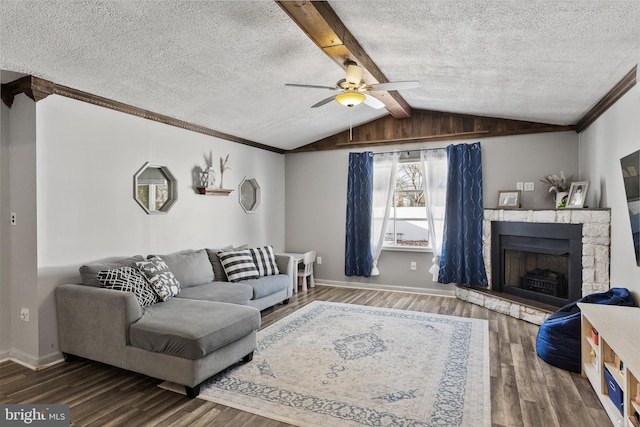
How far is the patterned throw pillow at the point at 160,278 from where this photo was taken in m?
3.30

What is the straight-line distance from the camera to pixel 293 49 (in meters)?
3.18

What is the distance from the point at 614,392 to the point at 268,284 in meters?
3.34

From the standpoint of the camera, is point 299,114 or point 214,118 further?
point 299,114

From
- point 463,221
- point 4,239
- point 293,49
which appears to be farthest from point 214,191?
point 463,221

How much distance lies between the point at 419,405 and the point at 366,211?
12.3 ft

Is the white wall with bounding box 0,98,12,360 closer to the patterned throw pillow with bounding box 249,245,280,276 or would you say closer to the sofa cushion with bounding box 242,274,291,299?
the sofa cushion with bounding box 242,274,291,299

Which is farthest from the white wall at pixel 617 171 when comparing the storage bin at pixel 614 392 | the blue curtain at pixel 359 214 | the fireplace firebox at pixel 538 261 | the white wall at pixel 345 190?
the blue curtain at pixel 359 214

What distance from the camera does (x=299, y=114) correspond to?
4914 millimetres

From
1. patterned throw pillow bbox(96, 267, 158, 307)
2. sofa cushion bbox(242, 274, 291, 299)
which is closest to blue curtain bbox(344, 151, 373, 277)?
sofa cushion bbox(242, 274, 291, 299)

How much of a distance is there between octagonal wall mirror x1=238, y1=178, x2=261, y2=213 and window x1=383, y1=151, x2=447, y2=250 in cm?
218

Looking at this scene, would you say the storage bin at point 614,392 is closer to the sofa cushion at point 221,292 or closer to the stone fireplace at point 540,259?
the stone fireplace at point 540,259

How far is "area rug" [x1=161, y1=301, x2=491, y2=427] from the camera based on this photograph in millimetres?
2340

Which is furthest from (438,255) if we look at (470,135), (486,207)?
(470,135)

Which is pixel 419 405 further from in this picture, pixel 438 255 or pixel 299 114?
pixel 299 114
